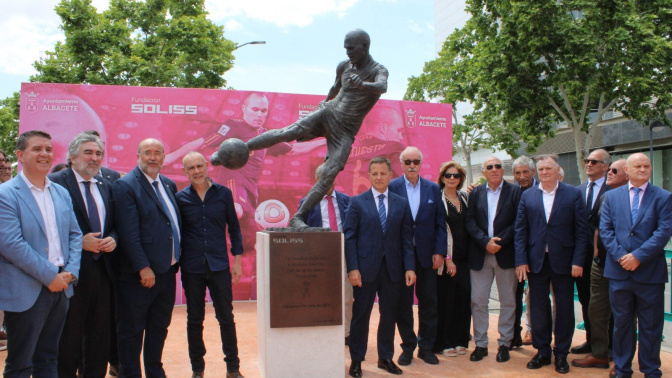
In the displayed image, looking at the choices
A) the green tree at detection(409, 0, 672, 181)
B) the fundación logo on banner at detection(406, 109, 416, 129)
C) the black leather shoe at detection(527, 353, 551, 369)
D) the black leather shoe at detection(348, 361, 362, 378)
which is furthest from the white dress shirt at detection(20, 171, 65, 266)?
the green tree at detection(409, 0, 672, 181)

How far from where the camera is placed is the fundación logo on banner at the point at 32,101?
605cm

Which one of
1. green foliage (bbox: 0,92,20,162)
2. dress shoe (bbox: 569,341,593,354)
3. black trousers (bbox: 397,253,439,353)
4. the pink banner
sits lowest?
dress shoe (bbox: 569,341,593,354)

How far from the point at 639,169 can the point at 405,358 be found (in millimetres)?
2321

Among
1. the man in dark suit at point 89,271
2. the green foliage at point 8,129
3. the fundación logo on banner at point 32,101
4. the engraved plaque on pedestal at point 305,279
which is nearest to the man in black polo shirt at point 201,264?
the engraved plaque on pedestal at point 305,279

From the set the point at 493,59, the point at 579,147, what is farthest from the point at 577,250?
the point at 579,147

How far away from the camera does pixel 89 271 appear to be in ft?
11.1

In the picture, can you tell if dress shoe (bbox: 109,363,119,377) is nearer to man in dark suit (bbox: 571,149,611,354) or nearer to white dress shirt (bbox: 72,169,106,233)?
white dress shirt (bbox: 72,169,106,233)

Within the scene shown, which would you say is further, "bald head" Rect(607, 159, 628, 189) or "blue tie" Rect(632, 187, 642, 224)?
"bald head" Rect(607, 159, 628, 189)

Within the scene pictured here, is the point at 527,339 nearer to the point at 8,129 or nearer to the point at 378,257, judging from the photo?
the point at 378,257

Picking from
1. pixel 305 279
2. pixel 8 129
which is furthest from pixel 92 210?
pixel 8 129

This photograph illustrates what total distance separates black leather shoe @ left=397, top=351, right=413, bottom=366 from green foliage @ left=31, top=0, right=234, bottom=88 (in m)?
12.6

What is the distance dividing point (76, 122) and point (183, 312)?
2.68m

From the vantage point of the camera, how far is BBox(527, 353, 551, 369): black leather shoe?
13.5ft

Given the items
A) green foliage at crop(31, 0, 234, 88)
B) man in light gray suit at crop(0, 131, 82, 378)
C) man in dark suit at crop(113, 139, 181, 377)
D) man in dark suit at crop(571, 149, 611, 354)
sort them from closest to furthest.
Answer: man in light gray suit at crop(0, 131, 82, 378)
man in dark suit at crop(113, 139, 181, 377)
man in dark suit at crop(571, 149, 611, 354)
green foliage at crop(31, 0, 234, 88)
